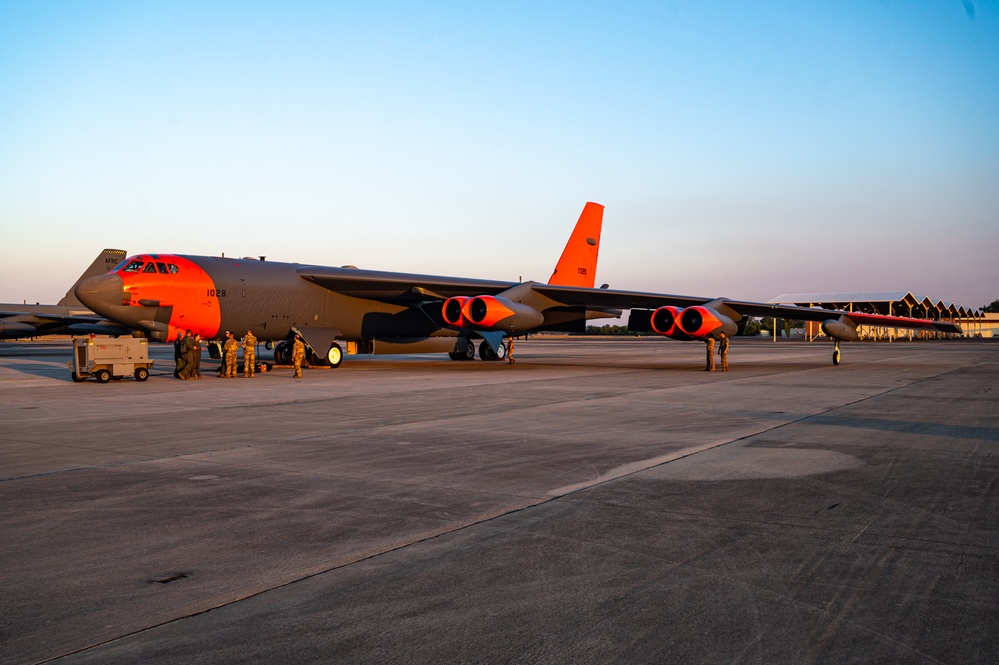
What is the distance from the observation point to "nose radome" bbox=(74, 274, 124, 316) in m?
18.8

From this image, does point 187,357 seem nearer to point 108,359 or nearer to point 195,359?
point 195,359

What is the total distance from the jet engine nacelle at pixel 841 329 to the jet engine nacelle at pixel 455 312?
11766mm

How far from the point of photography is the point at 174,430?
10.2m

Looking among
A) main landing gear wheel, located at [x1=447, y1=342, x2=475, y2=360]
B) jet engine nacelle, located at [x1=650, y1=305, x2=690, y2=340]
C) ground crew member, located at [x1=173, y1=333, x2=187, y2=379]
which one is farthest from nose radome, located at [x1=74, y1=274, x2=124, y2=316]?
jet engine nacelle, located at [x1=650, y1=305, x2=690, y2=340]

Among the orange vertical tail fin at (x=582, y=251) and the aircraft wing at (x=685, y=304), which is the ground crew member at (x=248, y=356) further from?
the orange vertical tail fin at (x=582, y=251)

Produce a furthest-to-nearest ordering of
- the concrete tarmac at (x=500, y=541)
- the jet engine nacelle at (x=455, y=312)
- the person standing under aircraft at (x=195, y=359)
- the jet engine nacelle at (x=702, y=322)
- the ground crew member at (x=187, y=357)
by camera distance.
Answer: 1. the jet engine nacelle at (x=455, y=312)
2. the jet engine nacelle at (x=702, y=322)
3. the person standing under aircraft at (x=195, y=359)
4. the ground crew member at (x=187, y=357)
5. the concrete tarmac at (x=500, y=541)

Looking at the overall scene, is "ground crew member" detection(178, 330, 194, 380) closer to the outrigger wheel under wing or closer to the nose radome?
the nose radome

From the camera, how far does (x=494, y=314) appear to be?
75.5ft

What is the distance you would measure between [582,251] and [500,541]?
25830mm

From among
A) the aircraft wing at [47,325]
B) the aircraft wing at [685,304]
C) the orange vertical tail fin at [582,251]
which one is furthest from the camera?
the aircraft wing at [47,325]

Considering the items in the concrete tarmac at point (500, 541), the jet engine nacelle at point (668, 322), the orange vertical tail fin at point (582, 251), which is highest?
the orange vertical tail fin at point (582, 251)

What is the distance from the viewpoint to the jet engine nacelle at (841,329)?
83.9 feet

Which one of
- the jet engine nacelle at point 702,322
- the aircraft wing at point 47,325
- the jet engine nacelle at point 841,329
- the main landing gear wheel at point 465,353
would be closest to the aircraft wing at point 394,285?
the main landing gear wheel at point 465,353

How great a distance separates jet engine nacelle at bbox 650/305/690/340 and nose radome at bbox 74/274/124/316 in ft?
49.3
